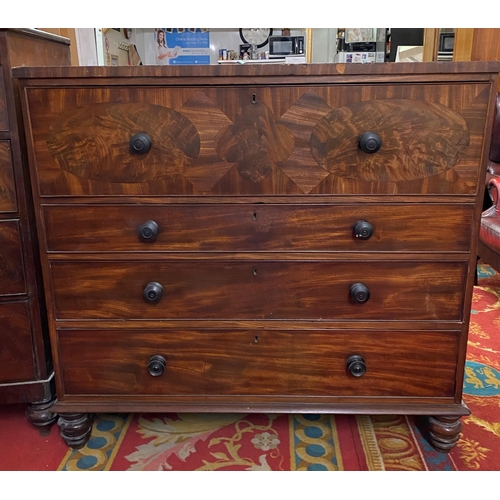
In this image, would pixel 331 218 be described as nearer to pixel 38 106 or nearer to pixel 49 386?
pixel 38 106

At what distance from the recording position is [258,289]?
124cm

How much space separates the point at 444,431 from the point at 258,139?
3.12ft

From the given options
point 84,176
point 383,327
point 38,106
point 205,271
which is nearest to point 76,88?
point 38,106

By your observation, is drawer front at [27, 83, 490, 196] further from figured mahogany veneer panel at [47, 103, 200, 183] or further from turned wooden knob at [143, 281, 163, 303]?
turned wooden knob at [143, 281, 163, 303]

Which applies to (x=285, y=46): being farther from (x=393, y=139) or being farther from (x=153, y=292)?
(x=153, y=292)

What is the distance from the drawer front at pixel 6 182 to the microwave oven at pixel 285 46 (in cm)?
270

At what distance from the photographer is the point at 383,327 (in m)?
1.25

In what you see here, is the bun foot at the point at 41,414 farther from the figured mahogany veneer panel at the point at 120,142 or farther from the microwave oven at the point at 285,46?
the microwave oven at the point at 285,46

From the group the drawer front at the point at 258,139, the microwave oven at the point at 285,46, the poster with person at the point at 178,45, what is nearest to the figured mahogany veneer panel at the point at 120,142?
the drawer front at the point at 258,139

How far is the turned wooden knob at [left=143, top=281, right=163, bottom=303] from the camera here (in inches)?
47.8

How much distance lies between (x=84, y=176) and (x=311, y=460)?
98 centimetres

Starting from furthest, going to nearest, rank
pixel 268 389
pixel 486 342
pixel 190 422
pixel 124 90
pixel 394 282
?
pixel 486 342
pixel 190 422
pixel 268 389
pixel 394 282
pixel 124 90

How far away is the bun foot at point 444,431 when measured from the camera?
1.31 meters

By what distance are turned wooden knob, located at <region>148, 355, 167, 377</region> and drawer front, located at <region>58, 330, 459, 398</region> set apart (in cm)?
1
